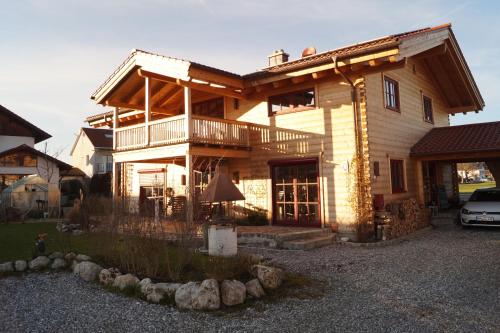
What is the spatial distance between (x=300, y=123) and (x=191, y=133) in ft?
12.3

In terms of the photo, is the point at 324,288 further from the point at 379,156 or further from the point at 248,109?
the point at 248,109

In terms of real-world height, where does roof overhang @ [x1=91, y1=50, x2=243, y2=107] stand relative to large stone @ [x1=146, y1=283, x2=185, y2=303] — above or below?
above

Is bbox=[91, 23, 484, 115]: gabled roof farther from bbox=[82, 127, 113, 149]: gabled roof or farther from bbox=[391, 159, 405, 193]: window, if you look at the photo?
bbox=[82, 127, 113, 149]: gabled roof

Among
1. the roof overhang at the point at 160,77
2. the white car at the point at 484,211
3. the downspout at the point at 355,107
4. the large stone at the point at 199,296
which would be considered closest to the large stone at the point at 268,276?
the large stone at the point at 199,296

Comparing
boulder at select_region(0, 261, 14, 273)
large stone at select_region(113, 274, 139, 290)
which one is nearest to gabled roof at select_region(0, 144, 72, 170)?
boulder at select_region(0, 261, 14, 273)

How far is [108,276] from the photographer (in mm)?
6785

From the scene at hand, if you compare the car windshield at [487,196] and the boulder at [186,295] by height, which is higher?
the car windshield at [487,196]

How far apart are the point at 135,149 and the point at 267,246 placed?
6726mm

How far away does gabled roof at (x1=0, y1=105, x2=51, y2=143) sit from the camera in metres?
30.4

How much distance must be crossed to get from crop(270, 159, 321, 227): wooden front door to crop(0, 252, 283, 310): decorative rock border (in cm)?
622

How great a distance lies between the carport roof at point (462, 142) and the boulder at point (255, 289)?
10.5m

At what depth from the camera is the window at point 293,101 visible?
42.2 ft

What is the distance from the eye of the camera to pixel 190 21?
40.9ft

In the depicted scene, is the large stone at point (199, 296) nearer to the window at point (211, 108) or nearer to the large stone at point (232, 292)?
the large stone at point (232, 292)
